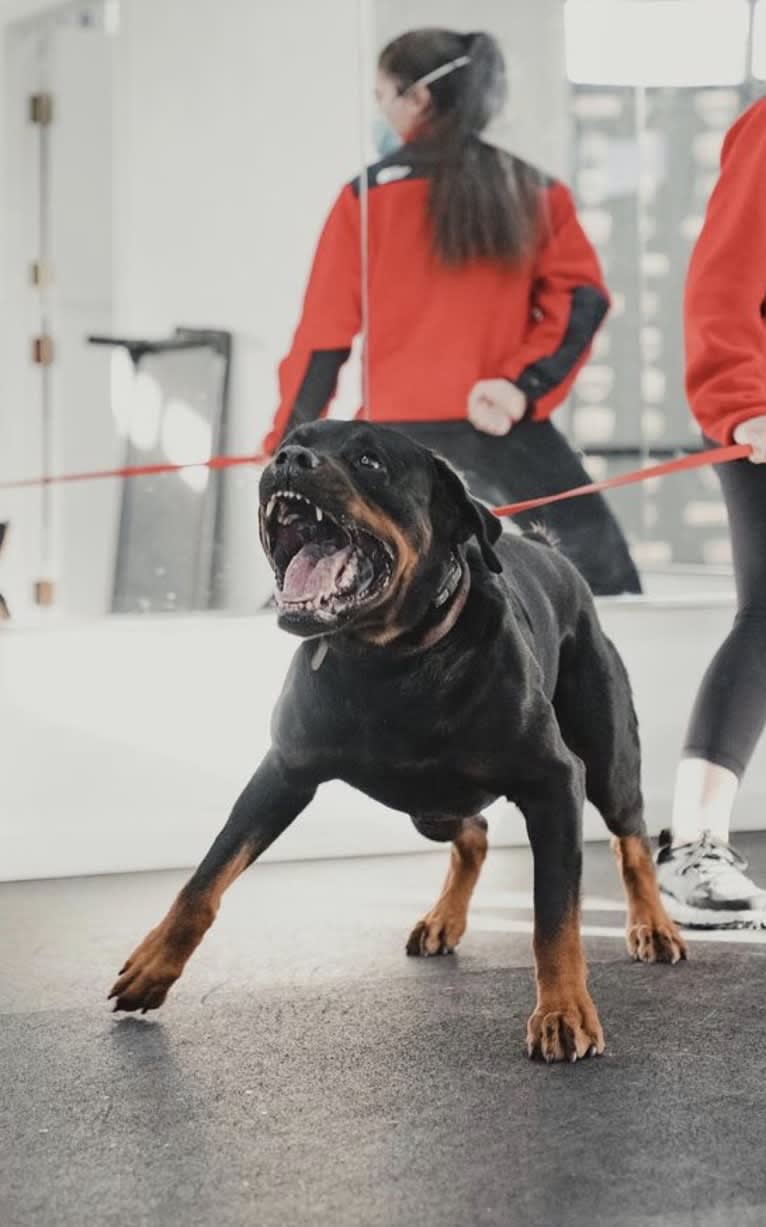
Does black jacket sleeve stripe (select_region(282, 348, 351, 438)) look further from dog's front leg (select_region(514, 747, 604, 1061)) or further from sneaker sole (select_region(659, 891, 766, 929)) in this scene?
dog's front leg (select_region(514, 747, 604, 1061))

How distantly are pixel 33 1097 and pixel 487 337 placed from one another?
2572 mm

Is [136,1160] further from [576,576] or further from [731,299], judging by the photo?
[731,299]

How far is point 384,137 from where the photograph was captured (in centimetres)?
425

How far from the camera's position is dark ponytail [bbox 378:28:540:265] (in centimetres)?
427

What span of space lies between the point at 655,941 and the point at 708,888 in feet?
1.03

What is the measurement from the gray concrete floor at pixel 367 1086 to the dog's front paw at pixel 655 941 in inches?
1.5

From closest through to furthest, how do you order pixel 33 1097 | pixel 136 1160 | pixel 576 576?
1. pixel 136 1160
2. pixel 33 1097
3. pixel 576 576

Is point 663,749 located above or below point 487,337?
below

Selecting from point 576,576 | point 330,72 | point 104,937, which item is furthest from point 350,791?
point 330,72

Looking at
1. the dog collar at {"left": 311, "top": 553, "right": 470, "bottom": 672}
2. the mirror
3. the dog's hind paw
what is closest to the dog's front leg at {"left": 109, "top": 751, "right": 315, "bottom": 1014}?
the dog collar at {"left": 311, "top": 553, "right": 470, "bottom": 672}

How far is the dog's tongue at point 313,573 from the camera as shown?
2.28 metres

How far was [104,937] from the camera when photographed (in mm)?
3299

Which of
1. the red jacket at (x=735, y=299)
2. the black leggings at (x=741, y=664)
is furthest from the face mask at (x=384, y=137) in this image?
the black leggings at (x=741, y=664)

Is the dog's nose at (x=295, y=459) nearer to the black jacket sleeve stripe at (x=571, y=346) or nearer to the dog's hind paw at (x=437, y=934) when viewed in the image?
the dog's hind paw at (x=437, y=934)
